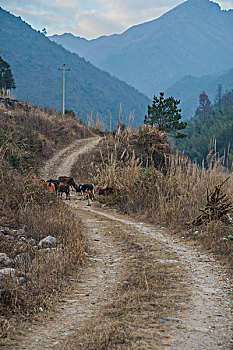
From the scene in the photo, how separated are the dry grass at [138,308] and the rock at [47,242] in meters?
1.15

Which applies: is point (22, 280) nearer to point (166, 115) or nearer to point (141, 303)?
point (141, 303)

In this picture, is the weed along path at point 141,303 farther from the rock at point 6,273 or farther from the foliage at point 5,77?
the foliage at point 5,77

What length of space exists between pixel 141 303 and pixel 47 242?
7.78 feet

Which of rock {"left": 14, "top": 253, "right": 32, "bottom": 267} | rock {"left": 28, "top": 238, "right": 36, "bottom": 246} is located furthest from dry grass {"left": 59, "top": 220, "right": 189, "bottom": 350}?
rock {"left": 28, "top": 238, "right": 36, "bottom": 246}

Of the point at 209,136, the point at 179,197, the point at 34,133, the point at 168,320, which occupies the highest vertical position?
the point at 209,136

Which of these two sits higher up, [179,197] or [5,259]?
[179,197]

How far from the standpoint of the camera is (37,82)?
113 meters

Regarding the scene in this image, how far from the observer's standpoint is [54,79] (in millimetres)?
119250

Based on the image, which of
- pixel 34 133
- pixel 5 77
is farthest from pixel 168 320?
pixel 5 77

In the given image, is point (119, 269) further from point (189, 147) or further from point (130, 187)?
point (189, 147)

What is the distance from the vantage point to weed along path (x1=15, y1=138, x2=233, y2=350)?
9.59ft

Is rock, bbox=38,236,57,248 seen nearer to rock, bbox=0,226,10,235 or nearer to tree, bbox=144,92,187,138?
rock, bbox=0,226,10,235

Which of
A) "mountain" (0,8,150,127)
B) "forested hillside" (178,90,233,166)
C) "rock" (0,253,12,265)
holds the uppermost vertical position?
"mountain" (0,8,150,127)

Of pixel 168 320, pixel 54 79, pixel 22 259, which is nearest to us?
pixel 168 320
